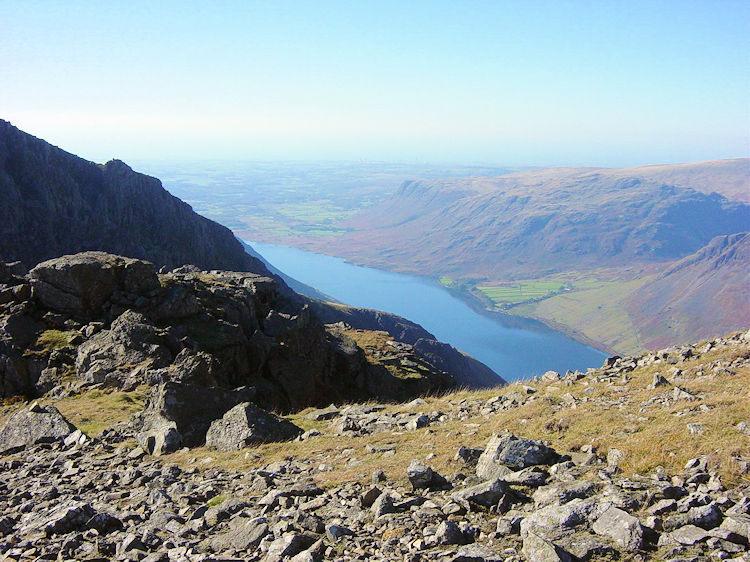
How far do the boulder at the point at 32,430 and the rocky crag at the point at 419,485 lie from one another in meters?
0.06

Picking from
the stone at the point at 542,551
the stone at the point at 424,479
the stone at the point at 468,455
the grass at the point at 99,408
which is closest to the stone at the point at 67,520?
the stone at the point at 424,479

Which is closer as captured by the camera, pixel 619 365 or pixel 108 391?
pixel 619 365

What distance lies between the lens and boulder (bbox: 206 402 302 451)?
14859 millimetres

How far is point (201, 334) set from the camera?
100.0 feet

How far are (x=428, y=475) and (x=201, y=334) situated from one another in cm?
2333

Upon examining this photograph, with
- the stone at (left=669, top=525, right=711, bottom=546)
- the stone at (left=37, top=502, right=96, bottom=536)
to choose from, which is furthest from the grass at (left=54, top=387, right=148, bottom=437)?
the stone at (left=669, top=525, right=711, bottom=546)

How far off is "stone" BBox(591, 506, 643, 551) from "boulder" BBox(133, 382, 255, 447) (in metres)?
11.8

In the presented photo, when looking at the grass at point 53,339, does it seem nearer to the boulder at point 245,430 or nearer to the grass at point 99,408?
the grass at point 99,408

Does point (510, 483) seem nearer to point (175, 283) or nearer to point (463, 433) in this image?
point (463, 433)

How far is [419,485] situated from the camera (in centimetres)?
994

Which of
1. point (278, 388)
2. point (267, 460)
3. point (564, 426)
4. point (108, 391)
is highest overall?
point (564, 426)

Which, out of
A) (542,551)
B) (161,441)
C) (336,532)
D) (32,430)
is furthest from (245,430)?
(542,551)

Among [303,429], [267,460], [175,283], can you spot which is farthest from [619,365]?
[175,283]

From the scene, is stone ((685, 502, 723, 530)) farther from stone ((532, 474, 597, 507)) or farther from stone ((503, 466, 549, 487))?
stone ((503, 466, 549, 487))
